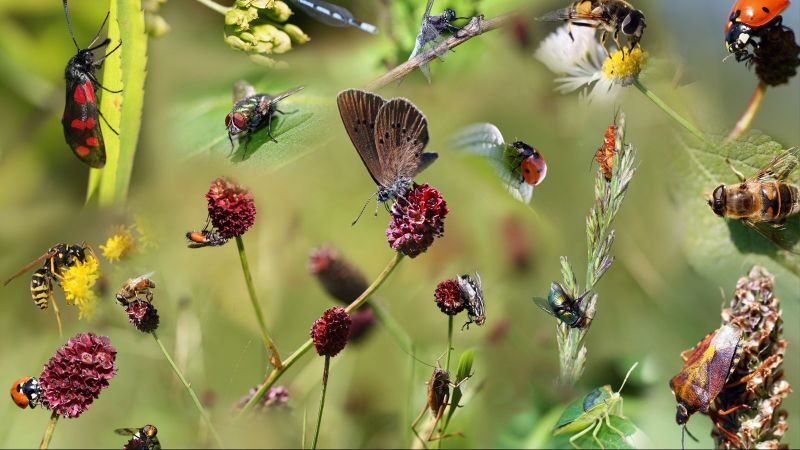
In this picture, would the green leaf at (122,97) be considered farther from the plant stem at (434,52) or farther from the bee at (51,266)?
the plant stem at (434,52)

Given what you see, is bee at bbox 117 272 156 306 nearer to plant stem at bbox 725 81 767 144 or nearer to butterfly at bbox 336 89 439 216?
butterfly at bbox 336 89 439 216

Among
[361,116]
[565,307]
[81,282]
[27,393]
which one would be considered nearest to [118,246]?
[81,282]

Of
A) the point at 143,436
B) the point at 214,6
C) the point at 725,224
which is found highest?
the point at 214,6

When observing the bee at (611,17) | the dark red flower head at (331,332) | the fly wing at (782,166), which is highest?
the bee at (611,17)

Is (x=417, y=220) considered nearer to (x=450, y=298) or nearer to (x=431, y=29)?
(x=450, y=298)

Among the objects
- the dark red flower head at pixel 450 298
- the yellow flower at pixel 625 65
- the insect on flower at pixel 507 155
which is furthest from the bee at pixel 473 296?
the yellow flower at pixel 625 65

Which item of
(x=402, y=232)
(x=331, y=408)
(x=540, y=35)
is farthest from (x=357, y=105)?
(x=331, y=408)
